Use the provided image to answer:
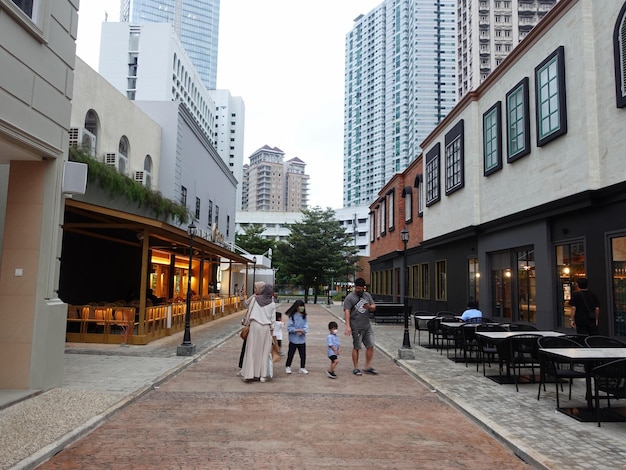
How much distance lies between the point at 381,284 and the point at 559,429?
104 feet

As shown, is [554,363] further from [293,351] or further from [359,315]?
[293,351]

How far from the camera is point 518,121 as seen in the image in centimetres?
1395

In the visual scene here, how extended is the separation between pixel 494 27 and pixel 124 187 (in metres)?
81.9

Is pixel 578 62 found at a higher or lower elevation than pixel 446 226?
higher

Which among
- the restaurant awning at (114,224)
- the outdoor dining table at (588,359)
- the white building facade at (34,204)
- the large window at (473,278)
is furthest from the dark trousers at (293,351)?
the large window at (473,278)

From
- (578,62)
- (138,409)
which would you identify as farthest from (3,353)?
(578,62)

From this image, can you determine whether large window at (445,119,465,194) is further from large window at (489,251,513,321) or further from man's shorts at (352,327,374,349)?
man's shorts at (352,327,374,349)

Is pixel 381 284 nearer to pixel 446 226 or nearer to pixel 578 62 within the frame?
pixel 446 226

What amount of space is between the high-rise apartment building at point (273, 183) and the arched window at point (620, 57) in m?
174

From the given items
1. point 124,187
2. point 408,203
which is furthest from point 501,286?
point 124,187

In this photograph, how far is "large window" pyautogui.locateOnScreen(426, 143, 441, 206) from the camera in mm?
21281

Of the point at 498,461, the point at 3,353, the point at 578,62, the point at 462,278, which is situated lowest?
the point at 498,461

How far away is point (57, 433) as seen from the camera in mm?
5340

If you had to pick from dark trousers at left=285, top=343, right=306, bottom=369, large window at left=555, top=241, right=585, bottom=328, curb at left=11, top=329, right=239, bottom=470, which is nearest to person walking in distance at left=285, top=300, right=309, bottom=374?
dark trousers at left=285, top=343, right=306, bottom=369
